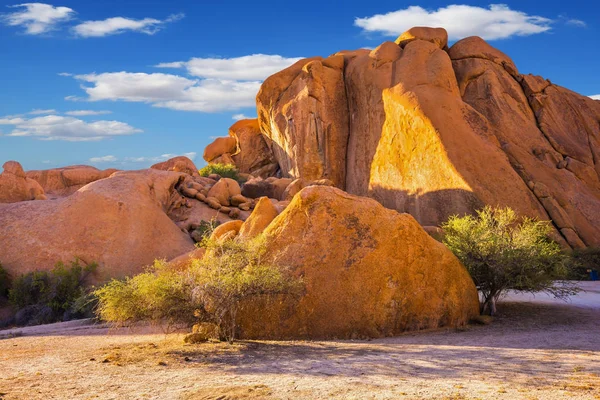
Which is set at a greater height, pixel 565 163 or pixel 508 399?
pixel 565 163

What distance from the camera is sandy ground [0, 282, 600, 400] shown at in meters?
7.02

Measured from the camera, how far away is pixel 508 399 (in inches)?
255

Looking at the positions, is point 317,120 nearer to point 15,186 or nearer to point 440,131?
point 440,131

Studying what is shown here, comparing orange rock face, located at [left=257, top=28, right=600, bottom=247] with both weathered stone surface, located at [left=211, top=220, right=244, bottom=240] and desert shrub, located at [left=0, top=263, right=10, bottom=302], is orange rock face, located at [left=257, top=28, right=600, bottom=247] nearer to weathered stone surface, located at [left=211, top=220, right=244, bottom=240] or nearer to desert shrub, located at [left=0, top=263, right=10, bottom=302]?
weathered stone surface, located at [left=211, top=220, right=244, bottom=240]

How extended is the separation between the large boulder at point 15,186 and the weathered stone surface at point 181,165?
11.7 metres

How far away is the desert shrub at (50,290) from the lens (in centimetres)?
1859

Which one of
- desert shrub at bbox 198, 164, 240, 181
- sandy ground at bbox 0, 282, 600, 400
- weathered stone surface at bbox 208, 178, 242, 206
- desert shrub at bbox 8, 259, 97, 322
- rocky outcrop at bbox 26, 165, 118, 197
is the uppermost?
desert shrub at bbox 198, 164, 240, 181

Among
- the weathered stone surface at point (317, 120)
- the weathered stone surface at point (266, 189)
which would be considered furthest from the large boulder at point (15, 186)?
the weathered stone surface at point (317, 120)

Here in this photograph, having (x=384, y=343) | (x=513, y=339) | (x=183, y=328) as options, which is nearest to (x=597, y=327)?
(x=513, y=339)

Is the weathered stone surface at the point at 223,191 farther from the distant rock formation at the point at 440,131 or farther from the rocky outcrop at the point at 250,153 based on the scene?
the rocky outcrop at the point at 250,153

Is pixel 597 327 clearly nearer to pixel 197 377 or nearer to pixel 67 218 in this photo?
pixel 197 377

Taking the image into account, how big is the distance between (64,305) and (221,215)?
10449 millimetres

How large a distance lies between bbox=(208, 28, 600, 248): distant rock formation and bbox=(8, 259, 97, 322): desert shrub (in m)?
13.4

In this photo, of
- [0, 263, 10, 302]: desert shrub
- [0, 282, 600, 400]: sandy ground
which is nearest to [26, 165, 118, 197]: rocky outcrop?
[0, 263, 10, 302]: desert shrub
